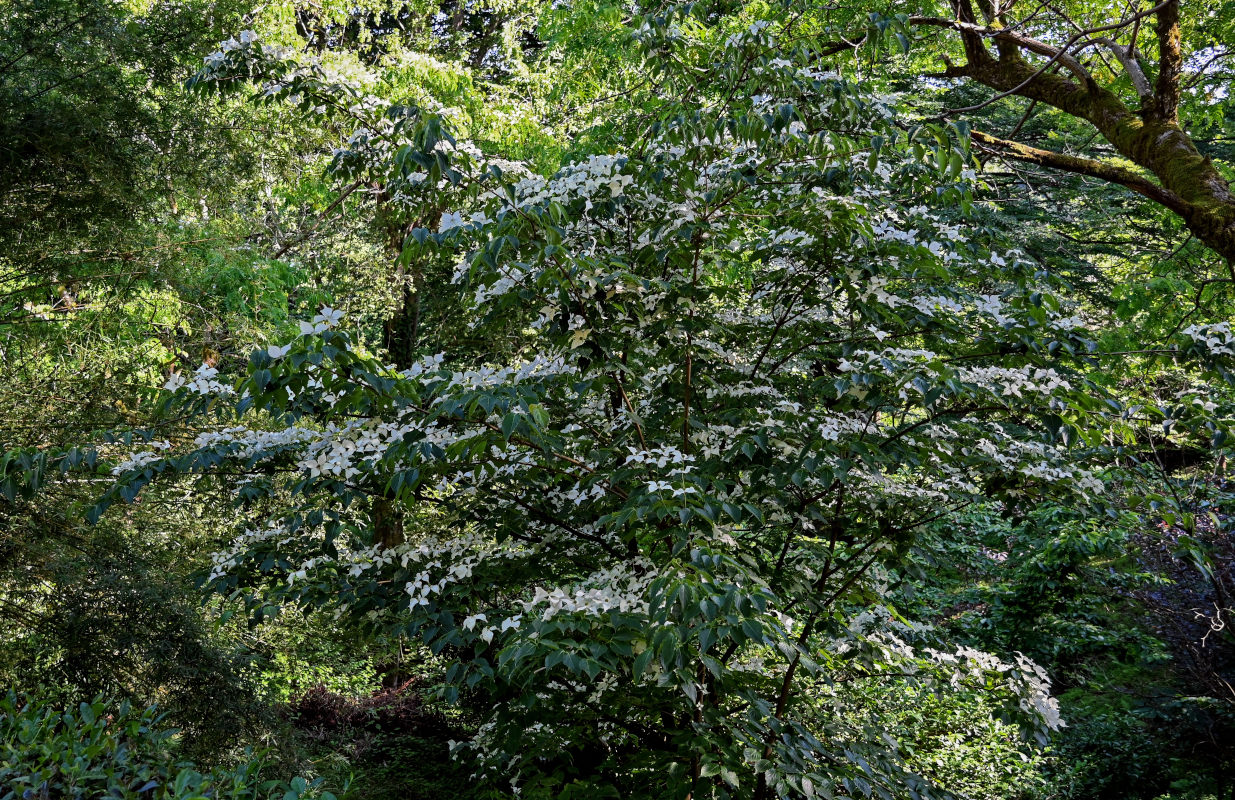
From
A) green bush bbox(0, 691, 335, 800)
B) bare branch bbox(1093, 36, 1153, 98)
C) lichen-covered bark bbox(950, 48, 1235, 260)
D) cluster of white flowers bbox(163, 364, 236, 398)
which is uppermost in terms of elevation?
bare branch bbox(1093, 36, 1153, 98)

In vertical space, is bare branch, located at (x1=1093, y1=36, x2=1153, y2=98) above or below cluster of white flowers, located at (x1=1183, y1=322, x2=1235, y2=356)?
above

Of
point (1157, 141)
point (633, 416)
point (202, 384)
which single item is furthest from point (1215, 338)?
point (202, 384)

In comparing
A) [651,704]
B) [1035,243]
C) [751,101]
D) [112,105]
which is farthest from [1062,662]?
[112,105]

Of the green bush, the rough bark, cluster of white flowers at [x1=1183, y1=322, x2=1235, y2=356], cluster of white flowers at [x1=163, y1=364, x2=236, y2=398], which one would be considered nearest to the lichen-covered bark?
the rough bark

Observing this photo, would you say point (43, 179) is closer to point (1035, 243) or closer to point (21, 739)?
point (21, 739)

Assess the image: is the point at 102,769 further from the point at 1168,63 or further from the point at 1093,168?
the point at 1168,63

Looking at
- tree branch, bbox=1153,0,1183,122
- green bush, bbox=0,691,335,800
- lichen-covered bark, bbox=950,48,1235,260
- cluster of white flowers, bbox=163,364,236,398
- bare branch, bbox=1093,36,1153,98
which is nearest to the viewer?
green bush, bbox=0,691,335,800

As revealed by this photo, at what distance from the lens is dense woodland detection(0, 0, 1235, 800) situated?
2295 millimetres

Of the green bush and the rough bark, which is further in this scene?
the rough bark

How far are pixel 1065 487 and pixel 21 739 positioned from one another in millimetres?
3297

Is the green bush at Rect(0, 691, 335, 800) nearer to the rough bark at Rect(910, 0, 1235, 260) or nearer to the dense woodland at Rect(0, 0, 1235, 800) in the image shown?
the dense woodland at Rect(0, 0, 1235, 800)

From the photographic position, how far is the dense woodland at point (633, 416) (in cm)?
229

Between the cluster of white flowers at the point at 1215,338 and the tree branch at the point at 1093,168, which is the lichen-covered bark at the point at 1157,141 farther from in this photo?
the cluster of white flowers at the point at 1215,338

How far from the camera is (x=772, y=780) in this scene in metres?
2.10
